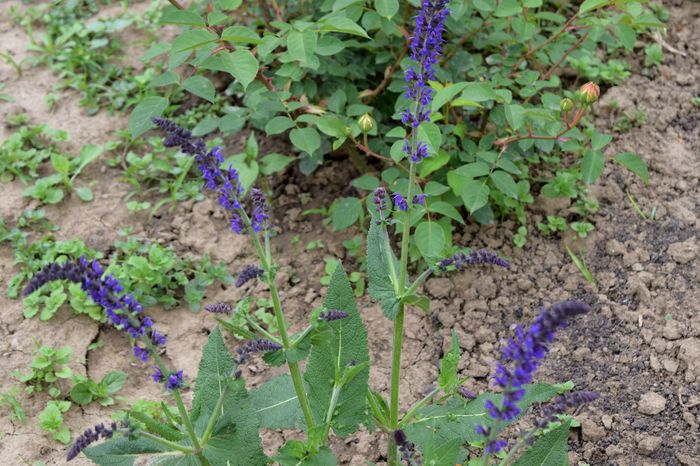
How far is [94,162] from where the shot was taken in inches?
154

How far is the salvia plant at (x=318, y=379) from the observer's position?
1704mm

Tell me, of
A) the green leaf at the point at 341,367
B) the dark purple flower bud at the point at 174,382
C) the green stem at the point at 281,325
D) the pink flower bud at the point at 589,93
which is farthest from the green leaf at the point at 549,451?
the pink flower bud at the point at 589,93

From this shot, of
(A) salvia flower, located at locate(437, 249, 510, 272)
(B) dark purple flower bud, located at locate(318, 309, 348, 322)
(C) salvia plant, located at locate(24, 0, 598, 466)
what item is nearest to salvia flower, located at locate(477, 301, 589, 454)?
(C) salvia plant, located at locate(24, 0, 598, 466)

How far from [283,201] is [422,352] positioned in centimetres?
114

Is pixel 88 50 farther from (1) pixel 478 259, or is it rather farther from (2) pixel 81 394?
(1) pixel 478 259

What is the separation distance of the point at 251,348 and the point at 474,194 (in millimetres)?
1405

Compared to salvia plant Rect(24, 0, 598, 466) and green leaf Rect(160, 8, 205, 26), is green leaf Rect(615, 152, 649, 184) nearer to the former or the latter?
salvia plant Rect(24, 0, 598, 466)

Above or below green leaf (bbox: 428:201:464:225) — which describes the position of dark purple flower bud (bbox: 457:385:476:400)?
below

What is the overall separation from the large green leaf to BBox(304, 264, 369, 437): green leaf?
0.21 meters

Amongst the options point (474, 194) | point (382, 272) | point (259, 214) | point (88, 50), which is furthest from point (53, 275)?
point (88, 50)

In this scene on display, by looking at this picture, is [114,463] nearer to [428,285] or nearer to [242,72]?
[242,72]

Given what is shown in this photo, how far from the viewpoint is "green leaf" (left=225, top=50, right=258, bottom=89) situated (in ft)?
8.04

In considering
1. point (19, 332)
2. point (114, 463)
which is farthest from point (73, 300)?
point (114, 463)

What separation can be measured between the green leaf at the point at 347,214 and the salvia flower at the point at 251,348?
1.21 meters
